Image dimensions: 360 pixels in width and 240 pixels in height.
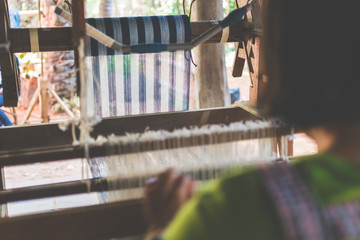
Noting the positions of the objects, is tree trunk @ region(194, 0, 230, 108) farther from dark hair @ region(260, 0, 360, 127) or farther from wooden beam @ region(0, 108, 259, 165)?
dark hair @ region(260, 0, 360, 127)

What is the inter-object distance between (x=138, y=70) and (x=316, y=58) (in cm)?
207

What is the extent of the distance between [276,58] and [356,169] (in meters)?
0.19

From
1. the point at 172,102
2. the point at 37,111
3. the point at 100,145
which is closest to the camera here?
the point at 100,145

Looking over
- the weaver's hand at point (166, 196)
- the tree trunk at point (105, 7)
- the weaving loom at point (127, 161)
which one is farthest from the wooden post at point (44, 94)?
the weaver's hand at point (166, 196)

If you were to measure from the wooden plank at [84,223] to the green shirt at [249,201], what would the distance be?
0.84 m

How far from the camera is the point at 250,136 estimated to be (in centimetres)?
159

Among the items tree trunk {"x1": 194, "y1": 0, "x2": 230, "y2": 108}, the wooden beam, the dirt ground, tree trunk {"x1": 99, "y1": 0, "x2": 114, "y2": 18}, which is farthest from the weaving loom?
tree trunk {"x1": 99, "y1": 0, "x2": 114, "y2": 18}

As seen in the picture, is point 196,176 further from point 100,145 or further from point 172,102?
point 172,102

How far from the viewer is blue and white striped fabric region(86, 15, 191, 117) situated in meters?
2.46

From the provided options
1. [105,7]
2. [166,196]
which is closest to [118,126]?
[166,196]

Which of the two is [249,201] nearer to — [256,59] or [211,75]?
[256,59]

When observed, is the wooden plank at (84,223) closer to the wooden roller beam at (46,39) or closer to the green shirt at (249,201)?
the green shirt at (249,201)

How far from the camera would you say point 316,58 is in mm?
592

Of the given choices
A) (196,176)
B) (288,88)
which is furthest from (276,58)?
(196,176)
